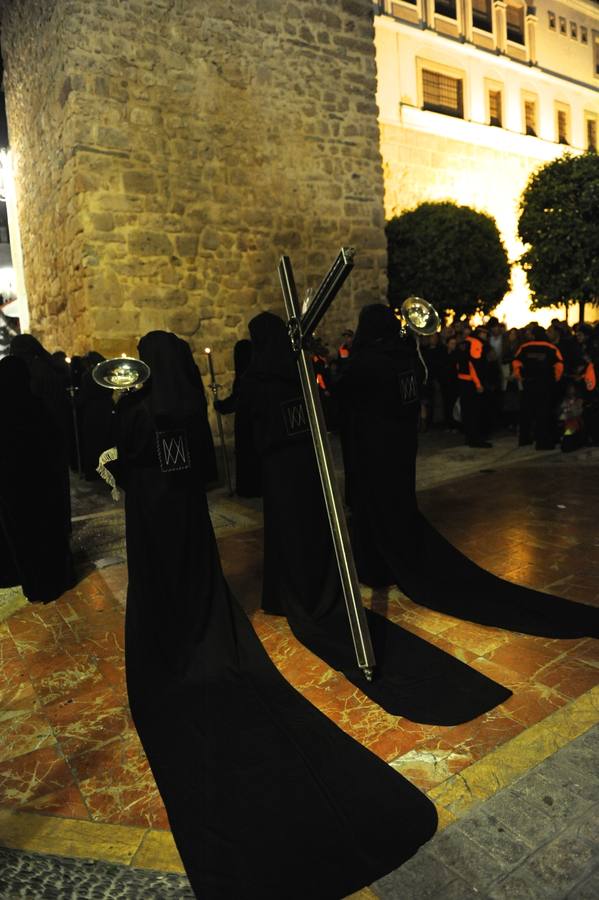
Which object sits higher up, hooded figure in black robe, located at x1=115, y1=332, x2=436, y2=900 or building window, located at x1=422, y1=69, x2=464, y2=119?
building window, located at x1=422, y1=69, x2=464, y2=119

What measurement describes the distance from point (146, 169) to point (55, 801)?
9956mm

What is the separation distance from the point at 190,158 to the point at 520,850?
1109 centimetres

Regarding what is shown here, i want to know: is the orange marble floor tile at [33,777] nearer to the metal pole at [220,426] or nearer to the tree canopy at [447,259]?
the metal pole at [220,426]

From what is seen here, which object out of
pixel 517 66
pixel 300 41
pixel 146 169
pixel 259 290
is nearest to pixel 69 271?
pixel 146 169

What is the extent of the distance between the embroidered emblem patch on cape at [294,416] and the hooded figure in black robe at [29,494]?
2.23m

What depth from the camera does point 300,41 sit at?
12070 millimetres

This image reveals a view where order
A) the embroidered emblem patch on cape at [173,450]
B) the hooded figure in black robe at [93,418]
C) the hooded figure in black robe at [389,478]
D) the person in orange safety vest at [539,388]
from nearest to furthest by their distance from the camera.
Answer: the embroidered emblem patch on cape at [173,450] → the hooded figure in black robe at [389,478] → the hooded figure in black robe at [93,418] → the person in orange safety vest at [539,388]

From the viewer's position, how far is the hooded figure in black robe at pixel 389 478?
486 cm

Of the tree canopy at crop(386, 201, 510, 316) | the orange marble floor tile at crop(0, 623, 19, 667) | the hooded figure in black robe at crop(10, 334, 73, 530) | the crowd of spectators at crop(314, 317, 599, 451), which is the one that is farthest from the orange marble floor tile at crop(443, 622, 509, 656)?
the tree canopy at crop(386, 201, 510, 316)

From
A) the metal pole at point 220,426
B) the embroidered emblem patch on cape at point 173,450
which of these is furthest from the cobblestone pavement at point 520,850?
the metal pole at point 220,426

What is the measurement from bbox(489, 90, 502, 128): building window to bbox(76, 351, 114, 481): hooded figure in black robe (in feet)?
56.8

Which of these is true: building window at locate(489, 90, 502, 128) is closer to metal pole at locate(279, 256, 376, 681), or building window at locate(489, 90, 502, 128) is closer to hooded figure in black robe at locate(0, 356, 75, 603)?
hooded figure in black robe at locate(0, 356, 75, 603)

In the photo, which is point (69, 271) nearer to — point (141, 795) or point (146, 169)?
point (146, 169)

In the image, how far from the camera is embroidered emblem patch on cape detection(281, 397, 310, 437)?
437 cm
